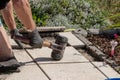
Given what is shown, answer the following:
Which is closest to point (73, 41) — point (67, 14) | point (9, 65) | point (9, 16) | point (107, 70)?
point (67, 14)

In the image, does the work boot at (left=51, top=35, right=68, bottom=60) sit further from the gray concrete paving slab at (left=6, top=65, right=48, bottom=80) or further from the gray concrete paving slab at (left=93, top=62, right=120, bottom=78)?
the gray concrete paving slab at (left=93, top=62, right=120, bottom=78)

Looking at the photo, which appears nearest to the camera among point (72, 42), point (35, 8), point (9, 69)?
point (9, 69)

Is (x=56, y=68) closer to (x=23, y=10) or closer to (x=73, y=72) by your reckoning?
(x=73, y=72)

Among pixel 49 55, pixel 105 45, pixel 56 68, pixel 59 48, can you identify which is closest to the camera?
pixel 56 68

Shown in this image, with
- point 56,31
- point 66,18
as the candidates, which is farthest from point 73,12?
point 56,31

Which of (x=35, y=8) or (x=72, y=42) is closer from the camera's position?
(x=72, y=42)

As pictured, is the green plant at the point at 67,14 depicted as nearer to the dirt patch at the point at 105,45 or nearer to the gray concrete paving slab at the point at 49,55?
the dirt patch at the point at 105,45

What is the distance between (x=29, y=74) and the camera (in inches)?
200

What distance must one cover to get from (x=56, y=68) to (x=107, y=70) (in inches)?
22.7

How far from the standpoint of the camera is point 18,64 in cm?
509

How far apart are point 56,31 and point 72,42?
396 mm

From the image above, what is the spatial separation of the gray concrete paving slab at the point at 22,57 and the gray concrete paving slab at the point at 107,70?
0.77 metres

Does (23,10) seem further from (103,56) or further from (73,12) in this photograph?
(73,12)

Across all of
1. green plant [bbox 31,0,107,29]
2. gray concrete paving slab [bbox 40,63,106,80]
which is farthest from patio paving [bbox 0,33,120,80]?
green plant [bbox 31,0,107,29]
